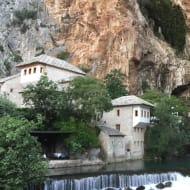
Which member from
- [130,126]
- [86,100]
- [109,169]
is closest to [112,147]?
[130,126]

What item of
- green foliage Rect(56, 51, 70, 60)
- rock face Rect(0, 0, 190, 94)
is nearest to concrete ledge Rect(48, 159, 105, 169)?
rock face Rect(0, 0, 190, 94)

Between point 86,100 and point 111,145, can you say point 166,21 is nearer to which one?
point 86,100

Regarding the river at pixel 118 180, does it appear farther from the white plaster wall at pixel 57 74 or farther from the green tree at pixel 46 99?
the white plaster wall at pixel 57 74

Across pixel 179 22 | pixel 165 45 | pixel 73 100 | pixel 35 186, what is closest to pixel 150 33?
pixel 165 45

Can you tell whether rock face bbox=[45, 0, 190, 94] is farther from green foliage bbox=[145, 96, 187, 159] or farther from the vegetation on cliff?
green foliage bbox=[145, 96, 187, 159]

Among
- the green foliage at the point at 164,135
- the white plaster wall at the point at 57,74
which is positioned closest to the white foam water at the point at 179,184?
the green foliage at the point at 164,135

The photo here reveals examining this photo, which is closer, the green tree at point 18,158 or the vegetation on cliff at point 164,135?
the green tree at point 18,158

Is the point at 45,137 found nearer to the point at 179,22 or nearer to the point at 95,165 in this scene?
the point at 95,165

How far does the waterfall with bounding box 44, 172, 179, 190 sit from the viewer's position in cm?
2562

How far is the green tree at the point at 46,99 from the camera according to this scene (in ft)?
129

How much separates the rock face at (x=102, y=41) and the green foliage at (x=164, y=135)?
16.9 metres

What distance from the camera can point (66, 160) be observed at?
117 ft

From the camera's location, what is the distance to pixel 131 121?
45844mm

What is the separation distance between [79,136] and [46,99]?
545 centimetres
